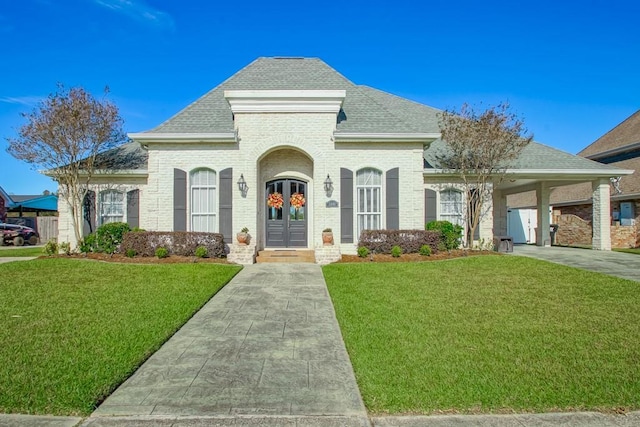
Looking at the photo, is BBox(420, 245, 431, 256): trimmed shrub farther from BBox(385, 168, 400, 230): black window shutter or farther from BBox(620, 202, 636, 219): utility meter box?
BBox(620, 202, 636, 219): utility meter box

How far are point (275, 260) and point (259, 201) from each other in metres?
2.37

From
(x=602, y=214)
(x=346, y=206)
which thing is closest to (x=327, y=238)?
(x=346, y=206)

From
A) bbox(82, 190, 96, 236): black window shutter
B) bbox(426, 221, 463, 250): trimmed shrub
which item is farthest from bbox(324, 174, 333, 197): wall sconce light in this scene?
bbox(82, 190, 96, 236): black window shutter

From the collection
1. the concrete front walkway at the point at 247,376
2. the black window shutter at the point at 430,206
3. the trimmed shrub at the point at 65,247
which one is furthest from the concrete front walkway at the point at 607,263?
the trimmed shrub at the point at 65,247

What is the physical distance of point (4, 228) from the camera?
2138 centimetres

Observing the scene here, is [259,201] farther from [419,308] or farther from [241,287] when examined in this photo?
[419,308]

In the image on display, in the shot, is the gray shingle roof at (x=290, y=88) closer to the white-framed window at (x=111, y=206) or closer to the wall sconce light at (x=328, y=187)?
the wall sconce light at (x=328, y=187)

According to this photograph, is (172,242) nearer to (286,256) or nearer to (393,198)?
(286,256)

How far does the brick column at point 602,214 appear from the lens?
47.9 feet

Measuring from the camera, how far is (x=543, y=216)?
17.1 m

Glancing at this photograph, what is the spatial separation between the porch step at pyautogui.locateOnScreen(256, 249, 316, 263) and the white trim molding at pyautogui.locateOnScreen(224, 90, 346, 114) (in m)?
4.76

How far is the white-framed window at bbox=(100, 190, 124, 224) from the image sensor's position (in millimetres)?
13703

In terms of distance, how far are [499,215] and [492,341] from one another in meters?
15.3

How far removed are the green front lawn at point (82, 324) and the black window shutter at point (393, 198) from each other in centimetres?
575
